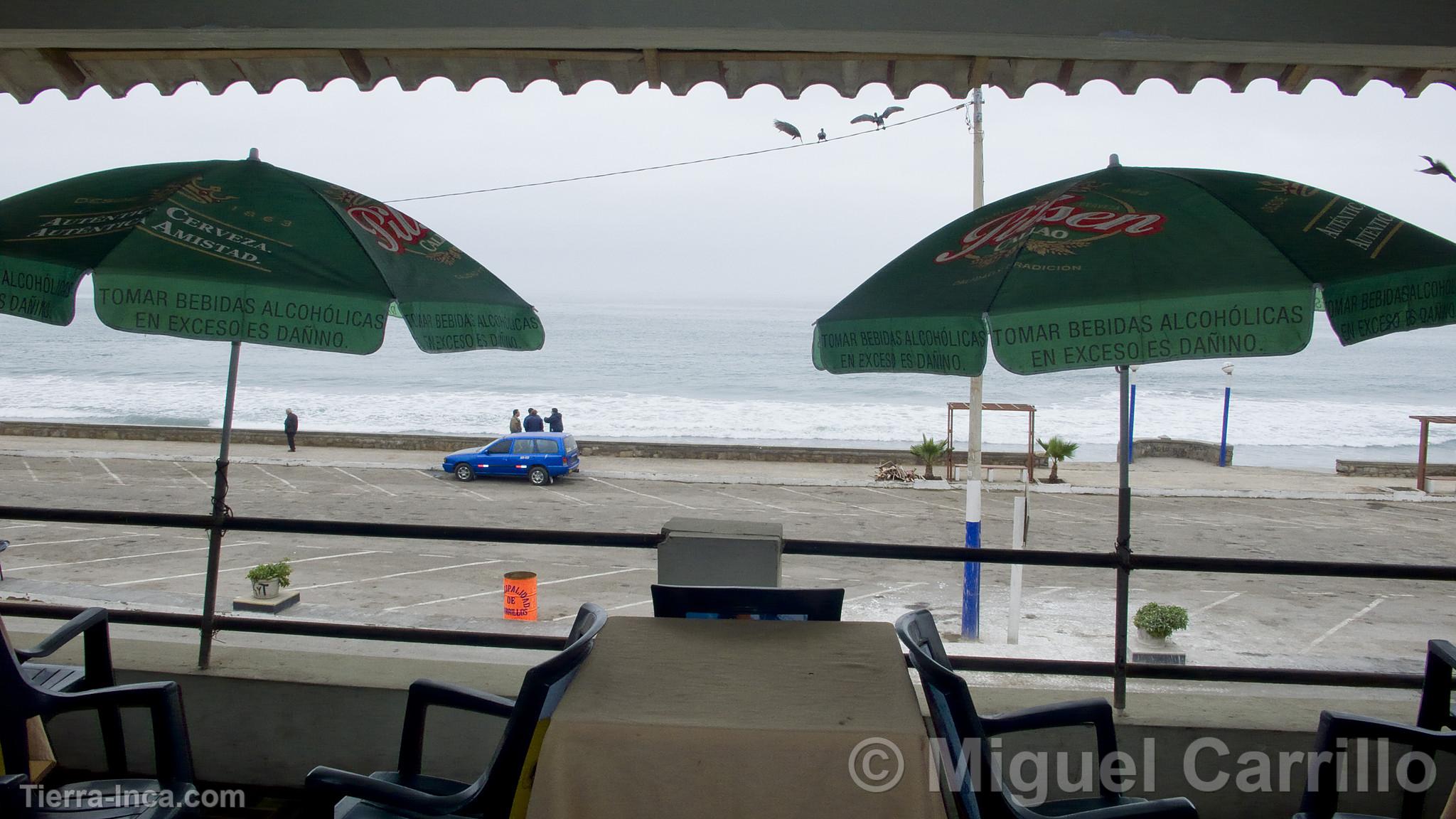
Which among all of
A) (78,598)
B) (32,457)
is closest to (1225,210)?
(78,598)

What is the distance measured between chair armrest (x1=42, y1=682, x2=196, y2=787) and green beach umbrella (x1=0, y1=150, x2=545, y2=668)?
790 millimetres

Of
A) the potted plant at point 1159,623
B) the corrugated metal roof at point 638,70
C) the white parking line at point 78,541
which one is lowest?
the white parking line at point 78,541

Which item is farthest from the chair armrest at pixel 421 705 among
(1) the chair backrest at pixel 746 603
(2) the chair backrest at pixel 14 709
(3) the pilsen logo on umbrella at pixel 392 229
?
(3) the pilsen logo on umbrella at pixel 392 229

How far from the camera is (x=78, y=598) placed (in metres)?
9.95

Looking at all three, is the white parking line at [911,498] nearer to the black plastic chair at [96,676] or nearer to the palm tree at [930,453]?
the palm tree at [930,453]

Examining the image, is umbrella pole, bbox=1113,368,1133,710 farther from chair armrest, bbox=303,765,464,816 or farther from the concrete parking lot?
the concrete parking lot

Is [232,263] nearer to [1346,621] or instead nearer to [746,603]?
[746,603]

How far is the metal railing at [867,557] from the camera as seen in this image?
2.59 m

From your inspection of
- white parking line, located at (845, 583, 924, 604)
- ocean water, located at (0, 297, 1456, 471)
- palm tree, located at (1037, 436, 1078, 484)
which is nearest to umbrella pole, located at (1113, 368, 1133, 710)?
white parking line, located at (845, 583, 924, 604)

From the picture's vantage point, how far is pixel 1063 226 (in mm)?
2307

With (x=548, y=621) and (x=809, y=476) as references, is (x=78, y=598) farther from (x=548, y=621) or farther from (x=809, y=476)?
(x=809, y=476)

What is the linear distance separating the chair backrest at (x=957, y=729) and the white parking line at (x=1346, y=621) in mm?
11071

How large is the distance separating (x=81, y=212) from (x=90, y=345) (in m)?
73.5

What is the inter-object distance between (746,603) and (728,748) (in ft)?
1.65
